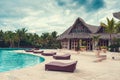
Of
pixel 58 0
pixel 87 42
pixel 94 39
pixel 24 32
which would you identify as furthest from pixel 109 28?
pixel 24 32

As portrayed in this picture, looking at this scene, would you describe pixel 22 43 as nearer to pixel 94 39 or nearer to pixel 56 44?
pixel 56 44

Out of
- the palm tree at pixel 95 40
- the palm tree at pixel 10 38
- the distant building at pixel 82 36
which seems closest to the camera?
the palm tree at pixel 95 40

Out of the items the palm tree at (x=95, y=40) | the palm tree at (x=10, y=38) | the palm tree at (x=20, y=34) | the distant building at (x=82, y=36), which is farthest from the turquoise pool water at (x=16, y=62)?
the palm tree at (x=20, y=34)

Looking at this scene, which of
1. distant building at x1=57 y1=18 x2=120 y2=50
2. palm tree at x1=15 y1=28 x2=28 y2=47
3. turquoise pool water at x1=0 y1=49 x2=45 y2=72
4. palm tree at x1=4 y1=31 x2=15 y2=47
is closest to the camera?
turquoise pool water at x1=0 y1=49 x2=45 y2=72

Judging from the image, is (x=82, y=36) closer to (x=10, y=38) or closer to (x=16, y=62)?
(x=16, y=62)

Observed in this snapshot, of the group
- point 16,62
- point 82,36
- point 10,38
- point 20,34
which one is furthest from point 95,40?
point 10,38

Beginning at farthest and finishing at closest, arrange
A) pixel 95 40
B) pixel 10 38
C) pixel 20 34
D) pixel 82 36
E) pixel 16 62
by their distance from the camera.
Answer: pixel 20 34, pixel 10 38, pixel 82 36, pixel 95 40, pixel 16 62

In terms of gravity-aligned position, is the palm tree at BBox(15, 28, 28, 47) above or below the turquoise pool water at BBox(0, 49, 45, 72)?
above

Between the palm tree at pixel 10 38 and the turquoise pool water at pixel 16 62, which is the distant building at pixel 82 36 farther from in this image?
the palm tree at pixel 10 38

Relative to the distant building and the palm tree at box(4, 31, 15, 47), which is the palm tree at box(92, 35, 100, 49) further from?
the palm tree at box(4, 31, 15, 47)

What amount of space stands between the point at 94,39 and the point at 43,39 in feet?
58.2

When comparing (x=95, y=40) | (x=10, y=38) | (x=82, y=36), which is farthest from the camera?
(x=10, y=38)

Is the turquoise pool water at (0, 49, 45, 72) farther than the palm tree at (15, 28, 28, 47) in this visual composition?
No

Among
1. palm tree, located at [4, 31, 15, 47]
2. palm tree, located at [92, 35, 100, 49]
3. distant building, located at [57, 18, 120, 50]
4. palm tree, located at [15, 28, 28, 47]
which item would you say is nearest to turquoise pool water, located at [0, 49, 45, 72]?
palm tree, located at [92, 35, 100, 49]
